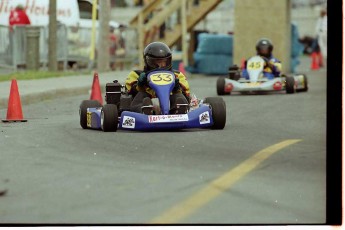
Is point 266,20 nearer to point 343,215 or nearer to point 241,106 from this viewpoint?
point 241,106

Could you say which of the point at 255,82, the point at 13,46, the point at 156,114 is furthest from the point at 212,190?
the point at 13,46

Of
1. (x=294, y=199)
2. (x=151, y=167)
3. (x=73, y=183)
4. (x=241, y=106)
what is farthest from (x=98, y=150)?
(x=241, y=106)

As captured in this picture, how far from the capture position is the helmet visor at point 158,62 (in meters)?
13.3

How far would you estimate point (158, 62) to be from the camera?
13.4 m

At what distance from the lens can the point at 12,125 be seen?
561 inches

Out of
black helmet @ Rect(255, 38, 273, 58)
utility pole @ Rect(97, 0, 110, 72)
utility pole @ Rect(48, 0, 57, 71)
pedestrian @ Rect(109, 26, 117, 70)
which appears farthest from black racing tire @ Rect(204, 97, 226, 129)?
pedestrian @ Rect(109, 26, 117, 70)

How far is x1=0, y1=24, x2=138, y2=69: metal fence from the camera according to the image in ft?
96.7

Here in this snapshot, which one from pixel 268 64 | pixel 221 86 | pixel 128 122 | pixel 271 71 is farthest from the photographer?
pixel 271 71

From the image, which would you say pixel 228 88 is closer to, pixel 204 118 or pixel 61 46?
pixel 204 118

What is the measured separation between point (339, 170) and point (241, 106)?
10975 mm

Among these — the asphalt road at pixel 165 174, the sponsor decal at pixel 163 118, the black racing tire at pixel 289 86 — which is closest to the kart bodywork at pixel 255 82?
the black racing tire at pixel 289 86

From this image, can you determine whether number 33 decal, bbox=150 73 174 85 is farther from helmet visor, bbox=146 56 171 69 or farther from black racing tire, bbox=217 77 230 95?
black racing tire, bbox=217 77 230 95

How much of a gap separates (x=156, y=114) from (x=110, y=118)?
2.06ft

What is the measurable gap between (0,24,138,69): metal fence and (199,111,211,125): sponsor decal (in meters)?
17.0
